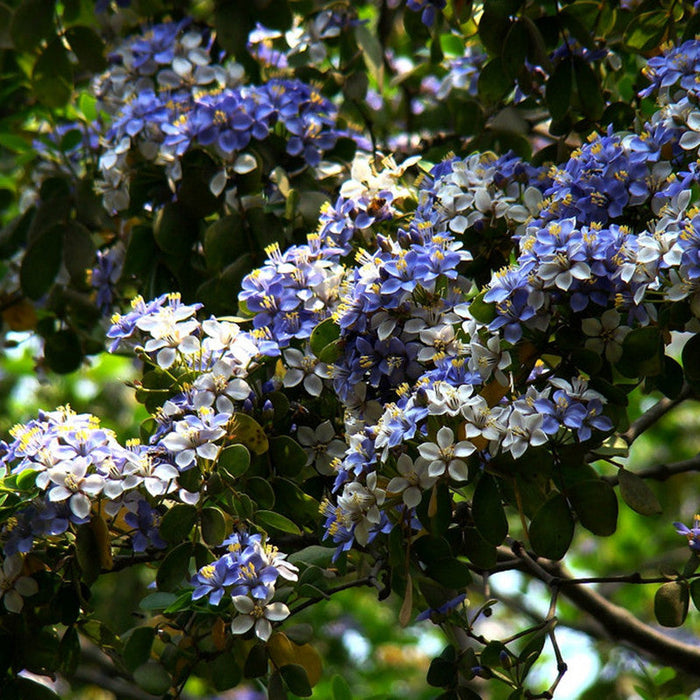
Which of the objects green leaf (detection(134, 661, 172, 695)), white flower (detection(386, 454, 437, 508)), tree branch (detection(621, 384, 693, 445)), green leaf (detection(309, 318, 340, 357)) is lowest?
green leaf (detection(134, 661, 172, 695))

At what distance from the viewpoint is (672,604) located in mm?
1825

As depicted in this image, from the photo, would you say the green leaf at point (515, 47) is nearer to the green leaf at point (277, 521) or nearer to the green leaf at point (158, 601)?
the green leaf at point (277, 521)

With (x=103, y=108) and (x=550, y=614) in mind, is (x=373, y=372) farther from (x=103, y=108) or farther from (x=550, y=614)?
(x=103, y=108)

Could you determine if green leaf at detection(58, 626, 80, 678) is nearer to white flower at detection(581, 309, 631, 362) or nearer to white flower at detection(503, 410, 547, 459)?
white flower at detection(503, 410, 547, 459)

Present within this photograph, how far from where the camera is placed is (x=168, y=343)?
198 centimetres

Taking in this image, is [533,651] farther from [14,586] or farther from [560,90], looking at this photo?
[560,90]

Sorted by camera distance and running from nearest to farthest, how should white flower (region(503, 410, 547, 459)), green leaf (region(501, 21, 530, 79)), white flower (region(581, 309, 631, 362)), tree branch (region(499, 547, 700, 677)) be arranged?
white flower (region(503, 410, 547, 459))
white flower (region(581, 309, 631, 362))
green leaf (region(501, 21, 530, 79))
tree branch (region(499, 547, 700, 677))

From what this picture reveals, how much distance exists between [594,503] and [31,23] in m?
2.02

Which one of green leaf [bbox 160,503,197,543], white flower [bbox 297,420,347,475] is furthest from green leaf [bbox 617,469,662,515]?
green leaf [bbox 160,503,197,543]

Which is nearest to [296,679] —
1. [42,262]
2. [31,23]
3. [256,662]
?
[256,662]

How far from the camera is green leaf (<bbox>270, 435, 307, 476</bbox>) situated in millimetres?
2014

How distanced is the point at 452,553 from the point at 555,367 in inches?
14.8

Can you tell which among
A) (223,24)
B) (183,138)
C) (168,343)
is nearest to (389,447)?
(168,343)

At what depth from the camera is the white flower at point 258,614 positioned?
1.76m
